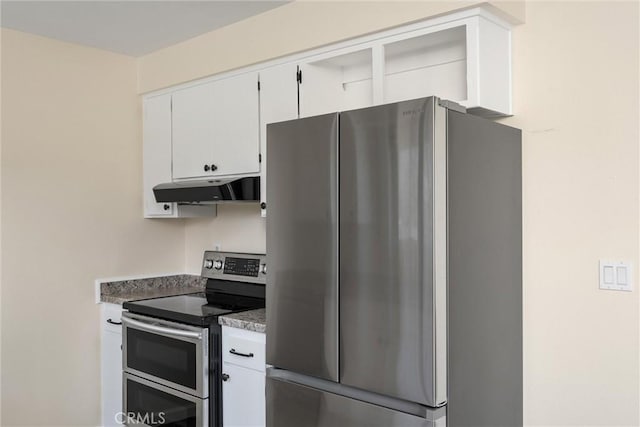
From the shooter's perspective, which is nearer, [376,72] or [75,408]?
[376,72]

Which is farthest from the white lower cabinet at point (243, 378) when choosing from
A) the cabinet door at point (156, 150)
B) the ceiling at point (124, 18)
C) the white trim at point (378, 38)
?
the ceiling at point (124, 18)

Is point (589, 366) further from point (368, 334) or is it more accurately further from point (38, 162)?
point (38, 162)

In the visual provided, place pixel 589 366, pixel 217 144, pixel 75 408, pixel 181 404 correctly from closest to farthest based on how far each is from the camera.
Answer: pixel 589 366 → pixel 181 404 → pixel 217 144 → pixel 75 408

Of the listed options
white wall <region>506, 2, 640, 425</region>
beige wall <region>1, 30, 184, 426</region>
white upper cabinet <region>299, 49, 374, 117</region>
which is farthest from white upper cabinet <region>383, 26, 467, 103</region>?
beige wall <region>1, 30, 184, 426</region>

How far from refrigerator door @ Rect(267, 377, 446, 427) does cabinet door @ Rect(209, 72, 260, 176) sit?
45.6 inches

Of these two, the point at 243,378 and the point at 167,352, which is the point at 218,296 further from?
the point at 243,378

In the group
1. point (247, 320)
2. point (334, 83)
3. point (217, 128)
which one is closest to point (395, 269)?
point (247, 320)

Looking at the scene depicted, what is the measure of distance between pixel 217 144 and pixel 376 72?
3.51 feet

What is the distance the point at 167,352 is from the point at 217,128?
3.80 ft

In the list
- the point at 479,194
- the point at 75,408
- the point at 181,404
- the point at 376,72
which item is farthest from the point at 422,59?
the point at 75,408

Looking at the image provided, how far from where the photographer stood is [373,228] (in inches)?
74.0

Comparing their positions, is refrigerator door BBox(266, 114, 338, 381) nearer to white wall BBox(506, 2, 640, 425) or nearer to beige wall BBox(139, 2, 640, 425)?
beige wall BBox(139, 2, 640, 425)

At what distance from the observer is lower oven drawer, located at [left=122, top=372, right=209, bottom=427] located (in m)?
2.66

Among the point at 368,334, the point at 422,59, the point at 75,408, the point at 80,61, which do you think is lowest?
the point at 75,408
